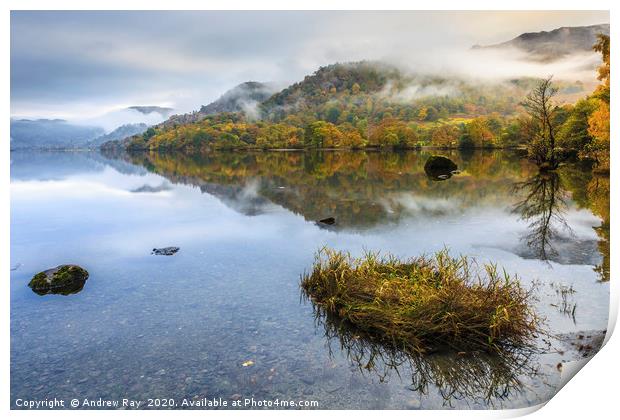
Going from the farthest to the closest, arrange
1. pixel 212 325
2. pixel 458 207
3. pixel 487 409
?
pixel 458 207 → pixel 212 325 → pixel 487 409

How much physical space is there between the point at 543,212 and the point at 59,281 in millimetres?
16868

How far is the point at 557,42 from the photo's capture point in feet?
52.3

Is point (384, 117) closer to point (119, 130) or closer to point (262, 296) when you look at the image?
point (119, 130)

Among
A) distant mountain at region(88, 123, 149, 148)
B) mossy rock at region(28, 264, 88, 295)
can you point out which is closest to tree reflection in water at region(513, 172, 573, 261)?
mossy rock at region(28, 264, 88, 295)

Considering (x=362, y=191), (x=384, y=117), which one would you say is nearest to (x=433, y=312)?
(x=362, y=191)

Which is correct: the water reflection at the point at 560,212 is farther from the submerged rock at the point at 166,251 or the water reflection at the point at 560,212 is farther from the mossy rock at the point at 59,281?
the mossy rock at the point at 59,281

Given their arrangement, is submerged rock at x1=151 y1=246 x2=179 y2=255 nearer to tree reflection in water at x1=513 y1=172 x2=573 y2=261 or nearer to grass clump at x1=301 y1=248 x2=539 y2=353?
grass clump at x1=301 y1=248 x2=539 y2=353

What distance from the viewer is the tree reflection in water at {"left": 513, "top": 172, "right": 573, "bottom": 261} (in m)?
12.4

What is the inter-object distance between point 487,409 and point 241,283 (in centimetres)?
544

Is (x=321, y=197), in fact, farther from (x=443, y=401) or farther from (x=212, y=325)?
(x=443, y=401)

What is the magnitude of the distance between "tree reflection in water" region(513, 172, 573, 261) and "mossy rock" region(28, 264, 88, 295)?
1094cm

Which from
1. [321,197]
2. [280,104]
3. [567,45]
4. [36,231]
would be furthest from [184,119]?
[567,45]

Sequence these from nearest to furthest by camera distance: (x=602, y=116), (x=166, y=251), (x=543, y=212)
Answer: (x=166, y=251) < (x=543, y=212) < (x=602, y=116)

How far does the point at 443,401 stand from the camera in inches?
211
